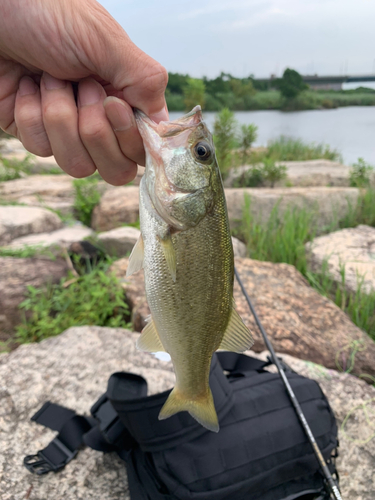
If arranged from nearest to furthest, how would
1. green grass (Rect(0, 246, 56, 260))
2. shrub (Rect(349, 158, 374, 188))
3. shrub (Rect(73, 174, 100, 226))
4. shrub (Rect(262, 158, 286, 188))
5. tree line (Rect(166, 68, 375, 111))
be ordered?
green grass (Rect(0, 246, 56, 260)), shrub (Rect(73, 174, 100, 226)), shrub (Rect(349, 158, 374, 188)), shrub (Rect(262, 158, 286, 188)), tree line (Rect(166, 68, 375, 111))

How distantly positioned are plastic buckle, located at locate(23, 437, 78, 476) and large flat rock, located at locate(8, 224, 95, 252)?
8.78ft

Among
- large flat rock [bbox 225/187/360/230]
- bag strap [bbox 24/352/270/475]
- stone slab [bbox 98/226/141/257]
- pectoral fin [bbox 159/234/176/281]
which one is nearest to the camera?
pectoral fin [bbox 159/234/176/281]

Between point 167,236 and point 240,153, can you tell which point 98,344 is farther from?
point 240,153

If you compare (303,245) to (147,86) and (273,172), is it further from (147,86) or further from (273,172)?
(147,86)

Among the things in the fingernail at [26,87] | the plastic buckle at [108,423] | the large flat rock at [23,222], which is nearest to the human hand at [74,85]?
the fingernail at [26,87]

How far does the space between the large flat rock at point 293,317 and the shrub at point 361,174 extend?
176 inches

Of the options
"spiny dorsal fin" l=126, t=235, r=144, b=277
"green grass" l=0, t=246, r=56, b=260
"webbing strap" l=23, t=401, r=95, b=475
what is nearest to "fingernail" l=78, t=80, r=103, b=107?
"spiny dorsal fin" l=126, t=235, r=144, b=277

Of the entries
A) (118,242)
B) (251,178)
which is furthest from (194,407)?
(251,178)

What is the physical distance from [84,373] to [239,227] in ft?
12.4

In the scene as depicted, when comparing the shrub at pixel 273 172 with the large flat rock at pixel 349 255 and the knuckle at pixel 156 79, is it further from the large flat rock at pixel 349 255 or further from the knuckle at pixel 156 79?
the knuckle at pixel 156 79

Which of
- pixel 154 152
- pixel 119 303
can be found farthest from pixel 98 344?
pixel 154 152

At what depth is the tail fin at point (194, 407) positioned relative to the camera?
4.89 ft

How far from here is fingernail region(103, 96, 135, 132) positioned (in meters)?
1.44

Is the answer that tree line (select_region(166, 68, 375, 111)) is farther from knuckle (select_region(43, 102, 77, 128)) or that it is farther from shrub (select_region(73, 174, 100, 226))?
knuckle (select_region(43, 102, 77, 128))
